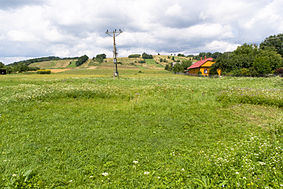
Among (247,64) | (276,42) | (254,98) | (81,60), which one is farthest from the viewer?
(81,60)

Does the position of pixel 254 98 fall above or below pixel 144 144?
above

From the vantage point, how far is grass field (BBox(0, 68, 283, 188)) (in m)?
4.52

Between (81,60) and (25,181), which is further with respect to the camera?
(81,60)

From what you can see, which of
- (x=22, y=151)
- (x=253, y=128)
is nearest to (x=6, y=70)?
(x=22, y=151)

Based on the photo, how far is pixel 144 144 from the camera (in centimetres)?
689

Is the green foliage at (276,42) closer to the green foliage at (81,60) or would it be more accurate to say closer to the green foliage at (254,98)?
the green foliage at (254,98)

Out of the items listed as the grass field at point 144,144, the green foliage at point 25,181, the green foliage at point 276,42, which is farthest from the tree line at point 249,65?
the green foliage at point 25,181

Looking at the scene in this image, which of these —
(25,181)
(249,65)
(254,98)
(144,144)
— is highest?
(249,65)

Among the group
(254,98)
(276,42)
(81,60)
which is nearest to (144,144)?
(254,98)

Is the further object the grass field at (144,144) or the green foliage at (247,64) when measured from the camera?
the green foliage at (247,64)

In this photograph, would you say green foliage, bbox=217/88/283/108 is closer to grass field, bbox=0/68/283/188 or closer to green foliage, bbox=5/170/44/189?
grass field, bbox=0/68/283/188

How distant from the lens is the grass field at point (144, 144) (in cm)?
452

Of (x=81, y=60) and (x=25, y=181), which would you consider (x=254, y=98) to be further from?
(x=81, y=60)

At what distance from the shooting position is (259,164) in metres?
4.65
